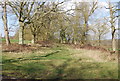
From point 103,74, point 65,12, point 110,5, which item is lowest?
point 103,74

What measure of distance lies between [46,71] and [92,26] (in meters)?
11.5

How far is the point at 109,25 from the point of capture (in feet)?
43.6

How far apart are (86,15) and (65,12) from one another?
260 inches

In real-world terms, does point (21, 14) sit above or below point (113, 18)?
above

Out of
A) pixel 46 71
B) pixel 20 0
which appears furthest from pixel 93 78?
pixel 20 0

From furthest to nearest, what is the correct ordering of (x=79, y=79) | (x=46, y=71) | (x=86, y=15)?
(x=86, y=15), (x=46, y=71), (x=79, y=79)

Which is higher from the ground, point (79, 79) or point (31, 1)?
point (31, 1)

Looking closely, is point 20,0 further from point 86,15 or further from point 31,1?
point 86,15

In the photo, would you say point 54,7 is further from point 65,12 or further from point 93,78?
point 93,78

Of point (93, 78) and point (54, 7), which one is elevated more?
point (54, 7)

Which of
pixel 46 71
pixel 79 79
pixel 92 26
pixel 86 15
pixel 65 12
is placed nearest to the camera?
pixel 79 79

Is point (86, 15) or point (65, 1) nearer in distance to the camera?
point (65, 1)

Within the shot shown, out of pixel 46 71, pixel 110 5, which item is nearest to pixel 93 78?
pixel 46 71

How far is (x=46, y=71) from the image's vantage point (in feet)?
15.8
